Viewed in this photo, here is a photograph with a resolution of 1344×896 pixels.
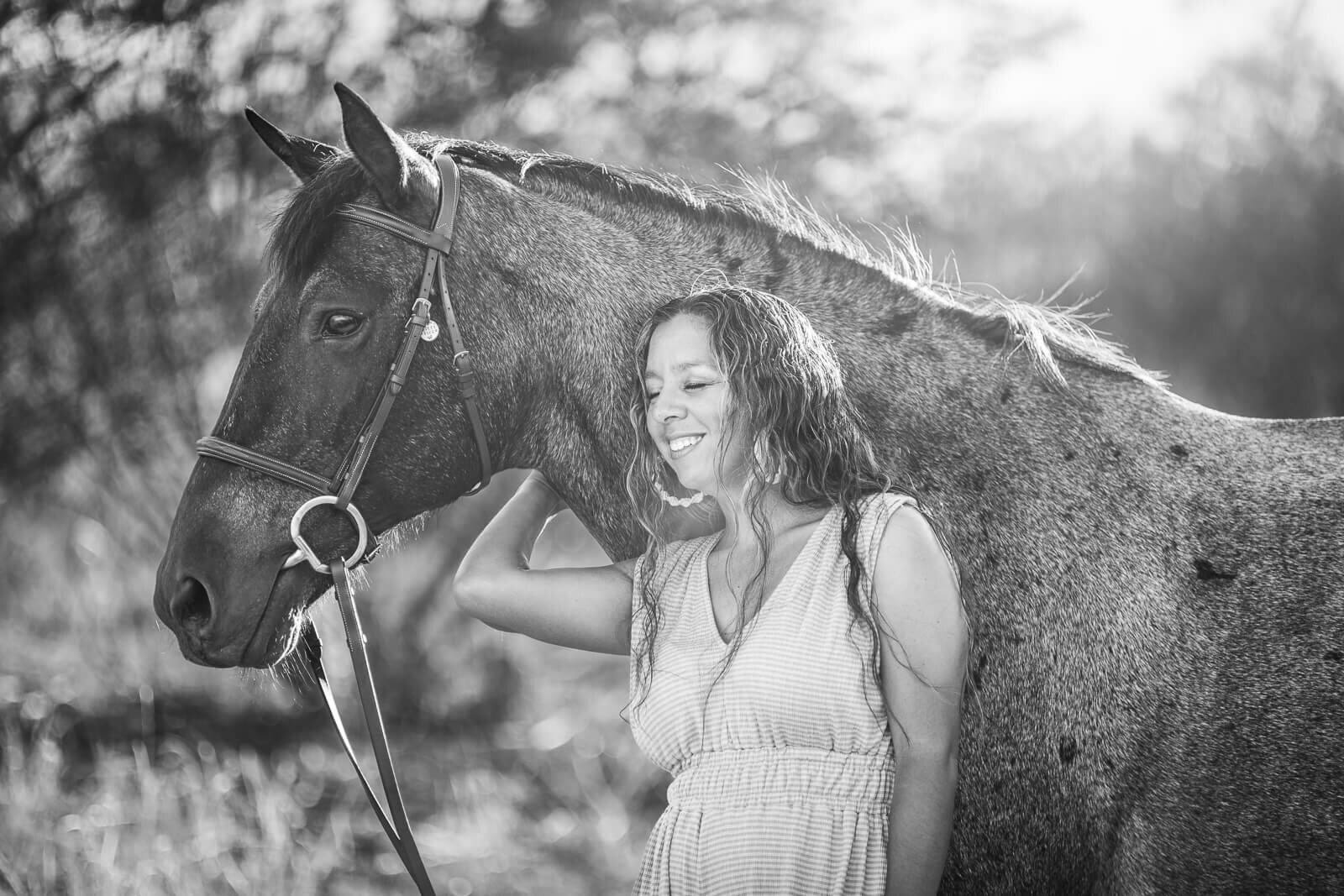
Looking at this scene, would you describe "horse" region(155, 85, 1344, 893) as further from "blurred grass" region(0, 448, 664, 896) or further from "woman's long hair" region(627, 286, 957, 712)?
"blurred grass" region(0, 448, 664, 896)

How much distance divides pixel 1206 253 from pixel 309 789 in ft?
28.1

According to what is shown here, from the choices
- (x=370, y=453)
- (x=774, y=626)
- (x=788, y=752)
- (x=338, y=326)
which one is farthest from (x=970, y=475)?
(x=338, y=326)

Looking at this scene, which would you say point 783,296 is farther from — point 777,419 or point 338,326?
point 338,326

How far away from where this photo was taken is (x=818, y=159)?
6.26m

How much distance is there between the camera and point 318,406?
2.17 meters

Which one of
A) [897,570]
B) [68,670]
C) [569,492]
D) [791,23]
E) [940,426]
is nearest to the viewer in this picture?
[897,570]

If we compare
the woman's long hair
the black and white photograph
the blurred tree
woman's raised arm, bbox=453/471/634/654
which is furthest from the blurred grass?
the woman's long hair

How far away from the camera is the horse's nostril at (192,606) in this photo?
216cm

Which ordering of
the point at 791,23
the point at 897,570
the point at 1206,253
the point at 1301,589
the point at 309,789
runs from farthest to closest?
the point at 1206,253, the point at 791,23, the point at 309,789, the point at 1301,589, the point at 897,570

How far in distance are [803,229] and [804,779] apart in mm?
1442

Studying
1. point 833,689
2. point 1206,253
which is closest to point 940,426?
point 833,689

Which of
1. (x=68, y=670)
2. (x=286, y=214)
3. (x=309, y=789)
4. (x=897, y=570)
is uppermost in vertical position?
(x=286, y=214)

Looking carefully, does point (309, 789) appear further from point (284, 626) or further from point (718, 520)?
point (718, 520)

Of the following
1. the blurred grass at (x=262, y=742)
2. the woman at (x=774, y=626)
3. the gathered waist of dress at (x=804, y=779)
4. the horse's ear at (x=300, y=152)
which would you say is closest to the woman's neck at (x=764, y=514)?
the woman at (x=774, y=626)
